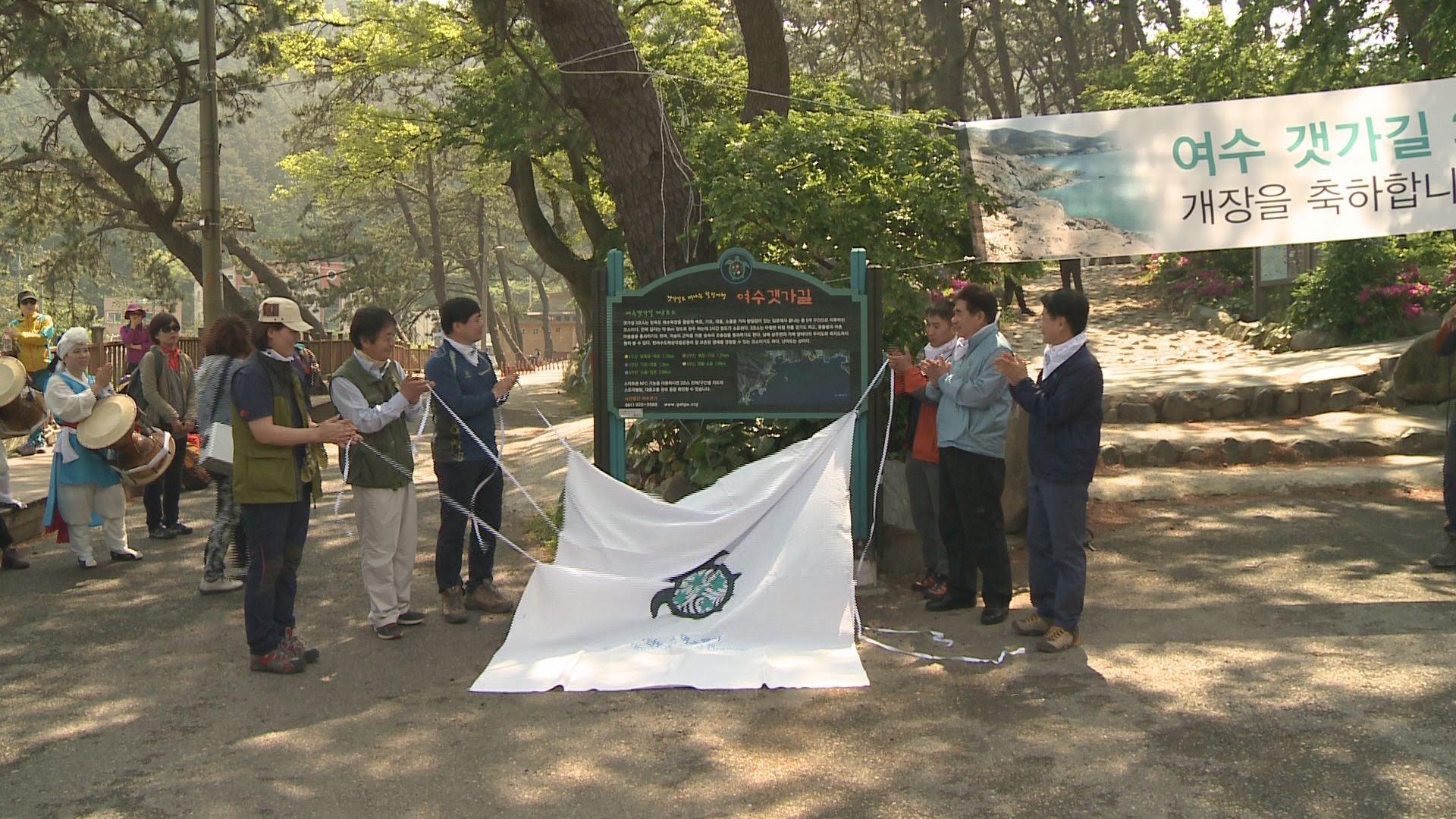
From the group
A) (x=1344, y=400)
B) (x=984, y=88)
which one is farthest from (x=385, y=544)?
(x=984, y=88)

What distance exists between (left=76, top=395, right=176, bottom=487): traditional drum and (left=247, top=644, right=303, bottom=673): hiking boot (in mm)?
2983

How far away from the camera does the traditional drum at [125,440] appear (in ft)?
26.6

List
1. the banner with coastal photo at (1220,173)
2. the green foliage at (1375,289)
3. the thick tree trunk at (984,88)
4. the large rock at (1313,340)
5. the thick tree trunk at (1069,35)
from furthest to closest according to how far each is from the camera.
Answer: the thick tree trunk at (984,88) < the thick tree trunk at (1069,35) < the large rock at (1313,340) < the green foliage at (1375,289) < the banner with coastal photo at (1220,173)

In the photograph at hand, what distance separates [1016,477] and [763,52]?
529cm

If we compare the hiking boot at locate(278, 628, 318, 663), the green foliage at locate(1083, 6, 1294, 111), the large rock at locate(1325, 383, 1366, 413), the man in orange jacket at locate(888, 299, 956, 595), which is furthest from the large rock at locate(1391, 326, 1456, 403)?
the green foliage at locate(1083, 6, 1294, 111)

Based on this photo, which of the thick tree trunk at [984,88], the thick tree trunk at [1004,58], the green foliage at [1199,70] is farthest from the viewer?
the thick tree trunk at [984,88]

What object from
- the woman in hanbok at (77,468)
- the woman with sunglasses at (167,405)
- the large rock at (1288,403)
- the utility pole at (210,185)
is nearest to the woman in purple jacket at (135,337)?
the woman with sunglasses at (167,405)

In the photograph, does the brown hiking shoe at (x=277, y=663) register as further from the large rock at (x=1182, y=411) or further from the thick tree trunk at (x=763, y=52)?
the large rock at (x=1182, y=411)

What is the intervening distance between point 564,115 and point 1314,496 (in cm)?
1176

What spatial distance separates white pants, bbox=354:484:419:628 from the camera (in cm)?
639

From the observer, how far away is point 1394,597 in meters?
6.49

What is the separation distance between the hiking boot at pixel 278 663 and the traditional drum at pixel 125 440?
2.98 metres

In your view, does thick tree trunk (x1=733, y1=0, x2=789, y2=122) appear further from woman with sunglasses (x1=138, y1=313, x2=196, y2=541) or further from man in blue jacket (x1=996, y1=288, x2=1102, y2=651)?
man in blue jacket (x1=996, y1=288, x2=1102, y2=651)

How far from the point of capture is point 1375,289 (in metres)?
15.6
